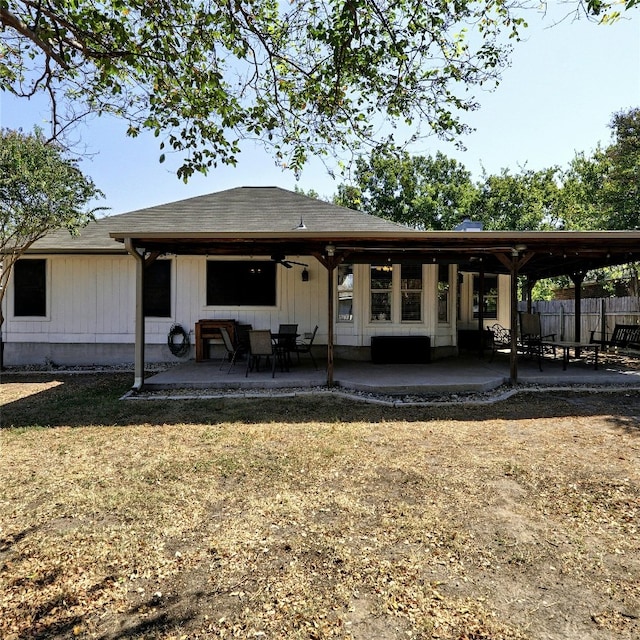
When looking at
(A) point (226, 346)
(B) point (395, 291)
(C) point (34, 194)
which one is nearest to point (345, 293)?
(B) point (395, 291)

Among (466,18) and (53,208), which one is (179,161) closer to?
(466,18)

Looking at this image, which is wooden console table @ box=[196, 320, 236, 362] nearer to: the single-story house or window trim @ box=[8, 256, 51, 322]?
the single-story house

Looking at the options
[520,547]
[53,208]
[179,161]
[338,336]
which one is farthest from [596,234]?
[53,208]

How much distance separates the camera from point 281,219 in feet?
34.4

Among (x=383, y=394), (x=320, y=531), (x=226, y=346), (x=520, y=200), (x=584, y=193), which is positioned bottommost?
(x=320, y=531)

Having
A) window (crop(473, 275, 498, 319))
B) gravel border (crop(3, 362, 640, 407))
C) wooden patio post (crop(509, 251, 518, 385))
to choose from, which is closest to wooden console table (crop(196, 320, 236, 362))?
gravel border (crop(3, 362, 640, 407))

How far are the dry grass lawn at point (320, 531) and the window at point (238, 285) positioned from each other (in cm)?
490

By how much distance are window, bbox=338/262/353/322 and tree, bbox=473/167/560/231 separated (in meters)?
16.4

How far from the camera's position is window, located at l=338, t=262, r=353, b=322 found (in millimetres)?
9516

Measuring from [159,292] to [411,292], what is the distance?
5.93 metres

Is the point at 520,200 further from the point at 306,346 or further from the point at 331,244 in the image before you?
the point at 331,244

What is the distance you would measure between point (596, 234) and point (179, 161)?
6.47m

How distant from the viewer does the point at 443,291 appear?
9.95 m

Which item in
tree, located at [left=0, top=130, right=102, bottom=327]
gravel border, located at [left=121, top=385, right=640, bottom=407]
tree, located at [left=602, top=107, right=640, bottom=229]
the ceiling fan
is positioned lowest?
gravel border, located at [left=121, top=385, right=640, bottom=407]
